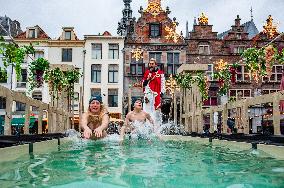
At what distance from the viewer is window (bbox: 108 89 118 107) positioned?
38.2 meters

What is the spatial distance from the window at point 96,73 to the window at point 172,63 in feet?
22.8

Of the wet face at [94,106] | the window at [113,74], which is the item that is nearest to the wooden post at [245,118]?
the wet face at [94,106]

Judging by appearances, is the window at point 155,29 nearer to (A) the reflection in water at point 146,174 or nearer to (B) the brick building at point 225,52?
(B) the brick building at point 225,52

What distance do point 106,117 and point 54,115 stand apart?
19.7 feet

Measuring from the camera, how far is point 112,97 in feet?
126

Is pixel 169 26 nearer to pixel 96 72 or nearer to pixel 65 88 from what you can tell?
pixel 96 72

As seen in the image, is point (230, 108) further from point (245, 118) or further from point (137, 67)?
point (137, 67)

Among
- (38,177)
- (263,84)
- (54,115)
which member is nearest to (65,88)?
(54,115)

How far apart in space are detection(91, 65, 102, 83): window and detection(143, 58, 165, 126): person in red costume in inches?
916

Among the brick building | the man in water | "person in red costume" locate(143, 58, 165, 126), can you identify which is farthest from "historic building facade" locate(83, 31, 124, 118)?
the man in water

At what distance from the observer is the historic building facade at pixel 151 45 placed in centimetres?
3838

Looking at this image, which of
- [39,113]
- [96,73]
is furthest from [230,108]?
[96,73]

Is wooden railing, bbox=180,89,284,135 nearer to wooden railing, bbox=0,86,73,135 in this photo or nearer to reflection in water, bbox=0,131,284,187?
reflection in water, bbox=0,131,284,187

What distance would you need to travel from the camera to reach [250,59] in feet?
33.9
